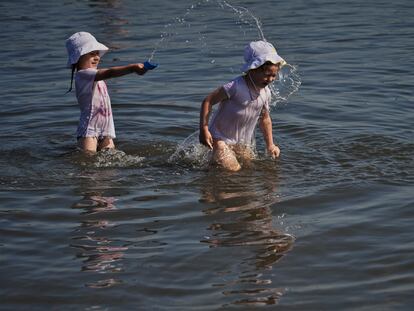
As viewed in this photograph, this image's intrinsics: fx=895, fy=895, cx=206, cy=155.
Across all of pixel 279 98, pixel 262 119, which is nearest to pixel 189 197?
pixel 262 119

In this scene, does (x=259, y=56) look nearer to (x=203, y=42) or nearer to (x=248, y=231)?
(x=248, y=231)

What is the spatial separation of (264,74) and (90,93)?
174 cm

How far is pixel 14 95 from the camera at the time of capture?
11.2 metres

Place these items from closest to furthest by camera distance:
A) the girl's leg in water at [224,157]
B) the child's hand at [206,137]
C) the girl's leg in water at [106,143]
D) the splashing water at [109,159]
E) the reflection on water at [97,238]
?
the reflection on water at [97,238] < the child's hand at [206,137] < the girl's leg in water at [224,157] < the splashing water at [109,159] < the girl's leg in water at [106,143]

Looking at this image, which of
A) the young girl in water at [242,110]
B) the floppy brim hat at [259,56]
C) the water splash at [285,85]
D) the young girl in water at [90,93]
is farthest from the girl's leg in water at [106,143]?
the water splash at [285,85]

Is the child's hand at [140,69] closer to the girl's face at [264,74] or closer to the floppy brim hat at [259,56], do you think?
the floppy brim hat at [259,56]

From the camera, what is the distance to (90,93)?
838cm

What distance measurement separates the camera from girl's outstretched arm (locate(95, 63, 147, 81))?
23.9 feet

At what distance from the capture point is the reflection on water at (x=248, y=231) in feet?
17.3

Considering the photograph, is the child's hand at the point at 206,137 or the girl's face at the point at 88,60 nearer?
the child's hand at the point at 206,137

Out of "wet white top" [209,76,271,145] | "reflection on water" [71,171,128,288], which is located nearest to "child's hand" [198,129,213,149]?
"wet white top" [209,76,271,145]

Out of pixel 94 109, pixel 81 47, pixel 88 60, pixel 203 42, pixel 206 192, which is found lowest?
pixel 206 192

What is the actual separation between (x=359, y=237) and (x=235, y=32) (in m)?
9.80

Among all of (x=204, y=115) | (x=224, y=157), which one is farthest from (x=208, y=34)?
(x=204, y=115)
